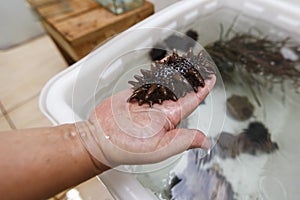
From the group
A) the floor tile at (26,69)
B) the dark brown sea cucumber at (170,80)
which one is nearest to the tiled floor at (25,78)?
the floor tile at (26,69)

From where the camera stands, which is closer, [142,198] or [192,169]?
[142,198]

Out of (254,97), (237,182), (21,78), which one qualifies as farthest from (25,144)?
(21,78)

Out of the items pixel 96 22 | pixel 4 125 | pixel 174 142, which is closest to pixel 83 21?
pixel 96 22

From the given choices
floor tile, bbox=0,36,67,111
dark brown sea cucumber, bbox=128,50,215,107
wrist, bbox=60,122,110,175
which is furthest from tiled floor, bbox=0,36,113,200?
dark brown sea cucumber, bbox=128,50,215,107

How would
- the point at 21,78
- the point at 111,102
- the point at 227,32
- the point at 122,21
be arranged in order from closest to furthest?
1. the point at 111,102
2. the point at 227,32
3. the point at 122,21
4. the point at 21,78

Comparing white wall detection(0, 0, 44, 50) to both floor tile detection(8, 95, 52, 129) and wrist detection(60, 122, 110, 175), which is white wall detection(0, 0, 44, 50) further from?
wrist detection(60, 122, 110, 175)

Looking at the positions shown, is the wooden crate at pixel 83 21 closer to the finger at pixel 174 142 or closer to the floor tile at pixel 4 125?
the floor tile at pixel 4 125

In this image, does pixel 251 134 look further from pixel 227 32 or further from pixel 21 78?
pixel 21 78
